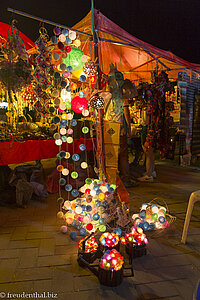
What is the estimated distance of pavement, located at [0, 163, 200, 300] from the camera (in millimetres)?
2176

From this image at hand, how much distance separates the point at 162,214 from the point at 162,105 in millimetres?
2789

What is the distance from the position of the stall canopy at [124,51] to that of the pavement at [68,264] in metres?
3.00

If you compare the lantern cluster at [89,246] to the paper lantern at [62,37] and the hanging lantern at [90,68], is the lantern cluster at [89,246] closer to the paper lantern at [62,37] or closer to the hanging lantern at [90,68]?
the hanging lantern at [90,68]

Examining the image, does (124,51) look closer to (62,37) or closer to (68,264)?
(62,37)

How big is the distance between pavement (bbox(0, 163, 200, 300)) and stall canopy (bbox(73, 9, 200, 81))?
3.00m

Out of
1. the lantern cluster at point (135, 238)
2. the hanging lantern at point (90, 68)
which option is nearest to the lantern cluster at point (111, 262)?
the lantern cluster at point (135, 238)

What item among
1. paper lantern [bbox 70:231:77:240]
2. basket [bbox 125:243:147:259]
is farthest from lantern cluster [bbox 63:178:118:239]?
basket [bbox 125:243:147:259]

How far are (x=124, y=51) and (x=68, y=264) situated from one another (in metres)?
5.47

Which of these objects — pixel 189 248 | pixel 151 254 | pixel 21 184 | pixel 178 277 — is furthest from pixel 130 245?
pixel 21 184

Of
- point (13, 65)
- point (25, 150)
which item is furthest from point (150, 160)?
point (13, 65)

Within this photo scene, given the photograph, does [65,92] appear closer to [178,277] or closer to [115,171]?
[115,171]

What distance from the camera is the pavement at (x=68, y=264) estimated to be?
7.14 feet

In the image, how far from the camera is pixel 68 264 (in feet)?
8.54

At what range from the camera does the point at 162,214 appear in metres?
3.46
